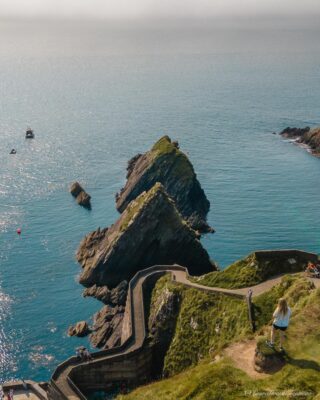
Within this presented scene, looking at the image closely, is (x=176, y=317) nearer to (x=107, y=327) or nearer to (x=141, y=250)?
(x=107, y=327)

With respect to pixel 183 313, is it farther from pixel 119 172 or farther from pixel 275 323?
pixel 119 172

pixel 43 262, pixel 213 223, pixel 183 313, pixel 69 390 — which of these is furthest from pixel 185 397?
pixel 213 223

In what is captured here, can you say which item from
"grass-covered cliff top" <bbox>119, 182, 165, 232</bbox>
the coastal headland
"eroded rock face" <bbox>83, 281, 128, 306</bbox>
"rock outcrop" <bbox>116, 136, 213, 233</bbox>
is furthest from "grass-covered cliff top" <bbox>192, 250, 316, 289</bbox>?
"rock outcrop" <bbox>116, 136, 213, 233</bbox>

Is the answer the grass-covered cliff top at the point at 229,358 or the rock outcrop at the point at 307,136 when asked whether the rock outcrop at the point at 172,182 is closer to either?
the grass-covered cliff top at the point at 229,358

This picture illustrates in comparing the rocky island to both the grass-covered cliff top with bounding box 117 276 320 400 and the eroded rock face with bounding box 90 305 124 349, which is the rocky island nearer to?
the eroded rock face with bounding box 90 305 124 349

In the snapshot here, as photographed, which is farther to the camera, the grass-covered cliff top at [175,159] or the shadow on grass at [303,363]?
the grass-covered cliff top at [175,159]

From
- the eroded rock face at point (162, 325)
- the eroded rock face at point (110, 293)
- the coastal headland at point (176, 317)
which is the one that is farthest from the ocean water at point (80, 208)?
the eroded rock face at point (162, 325)
